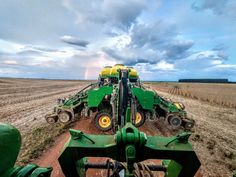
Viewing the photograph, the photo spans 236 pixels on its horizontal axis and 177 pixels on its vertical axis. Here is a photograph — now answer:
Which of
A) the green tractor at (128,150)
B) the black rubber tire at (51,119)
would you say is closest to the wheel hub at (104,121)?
the black rubber tire at (51,119)

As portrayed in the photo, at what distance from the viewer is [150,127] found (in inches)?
369

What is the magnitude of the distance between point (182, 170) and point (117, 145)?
0.87 meters

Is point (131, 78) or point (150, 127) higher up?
point (131, 78)

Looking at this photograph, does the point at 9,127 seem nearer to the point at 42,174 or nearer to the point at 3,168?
the point at 3,168

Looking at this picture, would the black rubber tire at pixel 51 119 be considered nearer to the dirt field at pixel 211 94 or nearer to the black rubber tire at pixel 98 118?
the black rubber tire at pixel 98 118

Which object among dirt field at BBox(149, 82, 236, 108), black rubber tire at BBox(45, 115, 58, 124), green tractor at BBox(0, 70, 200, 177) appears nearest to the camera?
green tractor at BBox(0, 70, 200, 177)

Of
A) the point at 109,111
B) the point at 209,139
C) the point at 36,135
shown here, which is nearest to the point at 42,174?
the point at 36,135

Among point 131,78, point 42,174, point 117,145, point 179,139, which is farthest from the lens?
point 131,78

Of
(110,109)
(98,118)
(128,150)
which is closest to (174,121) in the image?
(110,109)

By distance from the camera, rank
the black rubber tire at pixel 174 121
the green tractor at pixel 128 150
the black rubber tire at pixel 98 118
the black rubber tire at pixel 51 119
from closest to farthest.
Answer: the green tractor at pixel 128 150
the black rubber tire at pixel 98 118
the black rubber tire at pixel 174 121
the black rubber tire at pixel 51 119

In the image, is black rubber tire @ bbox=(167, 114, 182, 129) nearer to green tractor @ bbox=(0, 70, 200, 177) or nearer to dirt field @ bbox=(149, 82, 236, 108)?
green tractor @ bbox=(0, 70, 200, 177)

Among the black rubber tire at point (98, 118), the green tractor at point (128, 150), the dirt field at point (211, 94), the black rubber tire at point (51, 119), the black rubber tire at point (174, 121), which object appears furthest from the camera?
the dirt field at point (211, 94)

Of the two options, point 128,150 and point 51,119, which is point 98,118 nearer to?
point 51,119

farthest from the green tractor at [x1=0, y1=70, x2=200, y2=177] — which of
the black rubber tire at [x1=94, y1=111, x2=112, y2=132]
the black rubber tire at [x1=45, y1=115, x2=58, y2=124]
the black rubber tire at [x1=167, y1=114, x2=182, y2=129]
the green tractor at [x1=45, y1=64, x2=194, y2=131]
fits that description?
the black rubber tire at [x1=45, y1=115, x2=58, y2=124]
